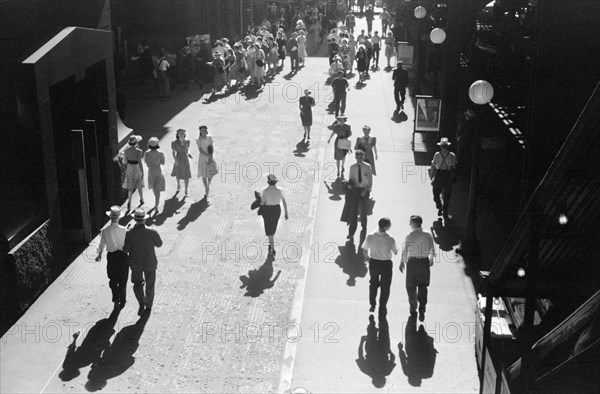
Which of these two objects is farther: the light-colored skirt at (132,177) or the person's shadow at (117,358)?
the light-colored skirt at (132,177)

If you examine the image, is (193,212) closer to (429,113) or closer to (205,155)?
(205,155)

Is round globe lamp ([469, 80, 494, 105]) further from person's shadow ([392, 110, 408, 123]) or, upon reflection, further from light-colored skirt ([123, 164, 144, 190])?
person's shadow ([392, 110, 408, 123])

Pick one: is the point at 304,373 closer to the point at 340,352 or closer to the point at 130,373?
the point at 340,352

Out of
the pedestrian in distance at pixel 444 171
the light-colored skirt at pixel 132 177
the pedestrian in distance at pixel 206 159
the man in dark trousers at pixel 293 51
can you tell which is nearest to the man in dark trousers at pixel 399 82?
the pedestrian in distance at pixel 206 159

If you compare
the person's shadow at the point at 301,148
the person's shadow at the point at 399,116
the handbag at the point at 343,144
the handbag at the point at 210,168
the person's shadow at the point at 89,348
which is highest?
the handbag at the point at 343,144

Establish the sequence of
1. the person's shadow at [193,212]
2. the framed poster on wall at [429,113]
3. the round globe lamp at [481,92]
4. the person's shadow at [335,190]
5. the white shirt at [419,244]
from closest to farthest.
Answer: the white shirt at [419,244], the round globe lamp at [481,92], the person's shadow at [193,212], the person's shadow at [335,190], the framed poster on wall at [429,113]

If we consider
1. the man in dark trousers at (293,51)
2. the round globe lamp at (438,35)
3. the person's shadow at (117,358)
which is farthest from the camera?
the man in dark trousers at (293,51)

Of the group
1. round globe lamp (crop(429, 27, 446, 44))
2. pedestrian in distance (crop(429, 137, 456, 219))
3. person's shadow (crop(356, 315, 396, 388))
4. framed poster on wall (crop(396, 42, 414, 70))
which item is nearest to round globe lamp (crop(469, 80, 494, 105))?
pedestrian in distance (crop(429, 137, 456, 219))

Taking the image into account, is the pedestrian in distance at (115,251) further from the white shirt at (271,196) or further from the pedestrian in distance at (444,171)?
the pedestrian in distance at (444,171)

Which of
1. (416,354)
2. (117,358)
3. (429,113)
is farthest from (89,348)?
(429,113)

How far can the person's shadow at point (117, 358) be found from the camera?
38.0 feet

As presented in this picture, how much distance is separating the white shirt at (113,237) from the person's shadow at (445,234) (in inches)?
243

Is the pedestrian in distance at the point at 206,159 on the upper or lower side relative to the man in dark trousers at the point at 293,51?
upper

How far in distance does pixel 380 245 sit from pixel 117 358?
4007 mm
